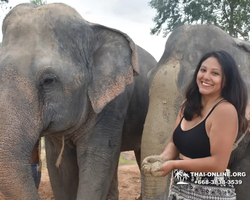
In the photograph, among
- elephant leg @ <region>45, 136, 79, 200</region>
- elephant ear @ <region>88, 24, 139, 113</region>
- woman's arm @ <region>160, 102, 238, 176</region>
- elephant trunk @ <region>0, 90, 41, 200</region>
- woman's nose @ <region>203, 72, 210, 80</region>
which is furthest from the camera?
elephant leg @ <region>45, 136, 79, 200</region>

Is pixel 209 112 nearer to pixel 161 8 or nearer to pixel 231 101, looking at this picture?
pixel 231 101

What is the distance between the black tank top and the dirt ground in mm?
3132

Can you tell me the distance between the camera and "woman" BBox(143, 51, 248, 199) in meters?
1.51

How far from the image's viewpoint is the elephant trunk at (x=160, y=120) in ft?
7.14

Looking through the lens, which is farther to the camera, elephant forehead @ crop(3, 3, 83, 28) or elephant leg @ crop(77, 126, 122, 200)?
elephant leg @ crop(77, 126, 122, 200)

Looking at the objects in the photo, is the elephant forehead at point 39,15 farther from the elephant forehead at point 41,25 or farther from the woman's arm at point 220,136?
the woman's arm at point 220,136

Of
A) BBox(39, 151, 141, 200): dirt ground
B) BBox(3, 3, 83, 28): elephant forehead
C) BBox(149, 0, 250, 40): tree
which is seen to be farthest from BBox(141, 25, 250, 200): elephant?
BBox(149, 0, 250, 40): tree

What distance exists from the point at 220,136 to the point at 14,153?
1.20m

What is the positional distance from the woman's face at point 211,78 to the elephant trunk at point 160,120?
670 mm

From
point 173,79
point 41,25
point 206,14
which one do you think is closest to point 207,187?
point 173,79

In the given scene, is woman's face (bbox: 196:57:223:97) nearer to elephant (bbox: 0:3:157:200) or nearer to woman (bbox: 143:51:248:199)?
woman (bbox: 143:51:248:199)

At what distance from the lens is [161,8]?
10.3 metres
